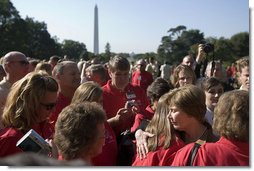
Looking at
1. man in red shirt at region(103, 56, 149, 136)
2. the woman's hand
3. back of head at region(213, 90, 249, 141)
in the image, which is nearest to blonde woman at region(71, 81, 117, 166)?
the woman's hand

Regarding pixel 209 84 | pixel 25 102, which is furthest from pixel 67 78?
pixel 25 102

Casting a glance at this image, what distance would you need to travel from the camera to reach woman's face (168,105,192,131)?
1.95m

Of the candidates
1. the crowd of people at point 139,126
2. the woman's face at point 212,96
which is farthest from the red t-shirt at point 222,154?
the woman's face at point 212,96

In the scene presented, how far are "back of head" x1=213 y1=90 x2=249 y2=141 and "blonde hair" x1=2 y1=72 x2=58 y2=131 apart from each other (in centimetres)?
99

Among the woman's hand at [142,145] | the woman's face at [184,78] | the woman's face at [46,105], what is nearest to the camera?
the woman's hand at [142,145]

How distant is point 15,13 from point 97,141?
4731 centimetres

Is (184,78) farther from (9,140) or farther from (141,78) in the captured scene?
(141,78)

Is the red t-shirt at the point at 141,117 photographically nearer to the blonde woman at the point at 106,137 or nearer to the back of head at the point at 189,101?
the blonde woman at the point at 106,137

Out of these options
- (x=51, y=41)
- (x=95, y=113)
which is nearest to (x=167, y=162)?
(x=95, y=113)

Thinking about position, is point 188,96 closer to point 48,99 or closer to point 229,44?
point 48,99

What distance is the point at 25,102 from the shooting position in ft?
6.52

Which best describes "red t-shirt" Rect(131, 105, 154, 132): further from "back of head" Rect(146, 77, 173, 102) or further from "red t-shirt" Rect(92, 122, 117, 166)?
"red t-shirt" Rect(92, 122, 117, 166)

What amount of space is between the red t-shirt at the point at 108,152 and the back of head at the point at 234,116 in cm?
82

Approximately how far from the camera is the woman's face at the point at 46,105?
6.74 ft
